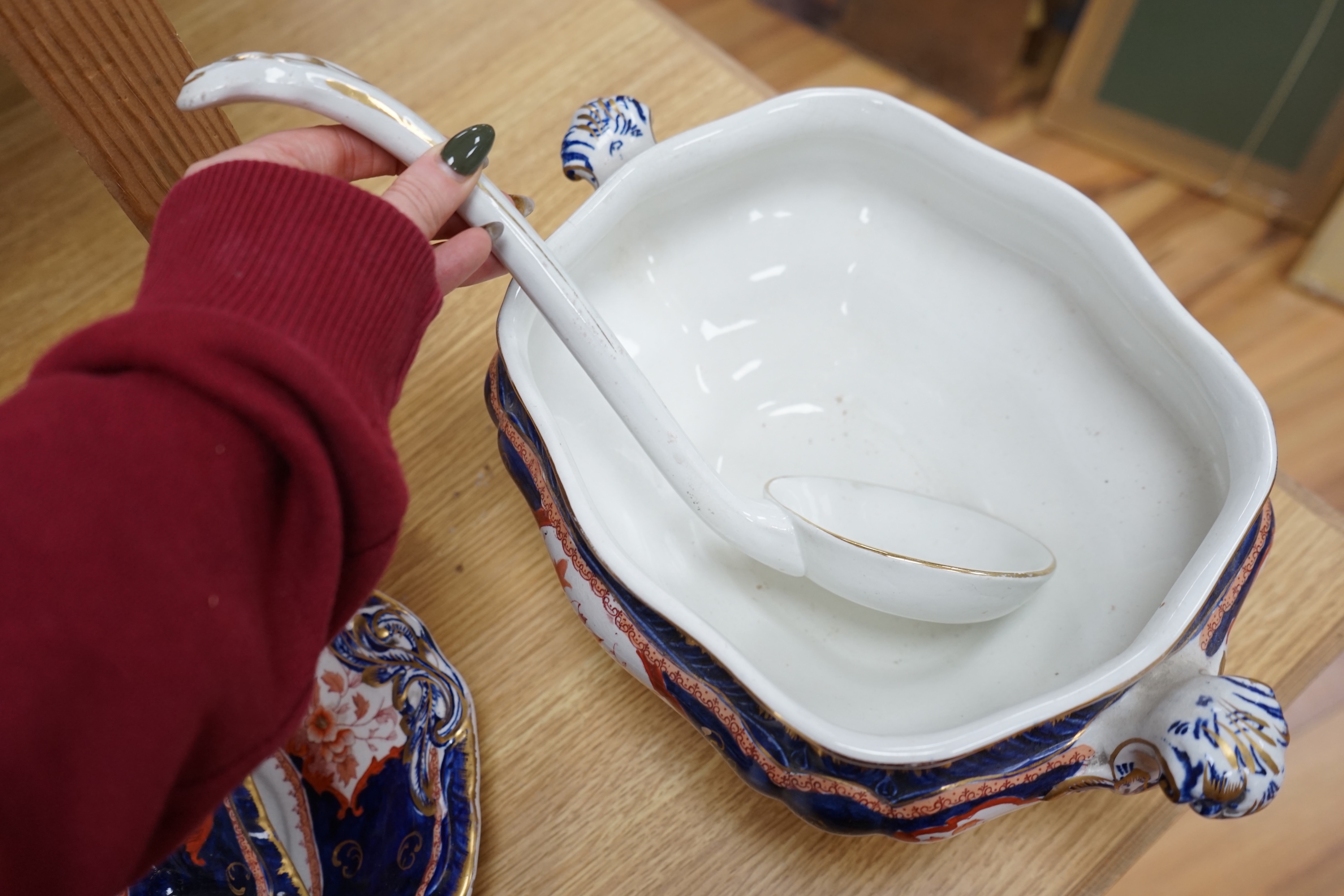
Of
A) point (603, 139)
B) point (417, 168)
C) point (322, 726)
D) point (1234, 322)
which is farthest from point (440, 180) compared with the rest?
point (1234, 322)

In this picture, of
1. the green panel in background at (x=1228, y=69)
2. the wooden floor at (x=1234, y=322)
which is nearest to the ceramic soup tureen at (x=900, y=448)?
the wooden floor at (x=1234, y=322)

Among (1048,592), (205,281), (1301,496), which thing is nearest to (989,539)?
(1048,592)

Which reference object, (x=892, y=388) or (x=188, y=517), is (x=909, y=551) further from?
(x=188, y=517)

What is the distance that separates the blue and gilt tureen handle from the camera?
39cm

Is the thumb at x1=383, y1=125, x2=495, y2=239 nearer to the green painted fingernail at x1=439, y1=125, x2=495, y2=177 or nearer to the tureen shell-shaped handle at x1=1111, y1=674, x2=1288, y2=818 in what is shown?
the green painted fingernail at x1=439, y1=125, x2=495, y2=177

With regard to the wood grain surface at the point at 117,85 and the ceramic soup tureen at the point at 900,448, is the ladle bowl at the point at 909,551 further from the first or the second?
the wood grain surface at the point at 117,85

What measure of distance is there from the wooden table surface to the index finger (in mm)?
152

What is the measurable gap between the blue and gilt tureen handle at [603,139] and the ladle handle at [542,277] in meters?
0.06

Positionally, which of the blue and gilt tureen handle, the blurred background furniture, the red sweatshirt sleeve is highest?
the red sweatshirt sleeve

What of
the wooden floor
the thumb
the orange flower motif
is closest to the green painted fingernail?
the thumb

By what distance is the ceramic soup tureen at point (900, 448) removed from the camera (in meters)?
0.29

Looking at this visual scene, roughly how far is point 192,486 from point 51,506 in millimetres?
30

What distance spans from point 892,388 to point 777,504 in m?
0.10

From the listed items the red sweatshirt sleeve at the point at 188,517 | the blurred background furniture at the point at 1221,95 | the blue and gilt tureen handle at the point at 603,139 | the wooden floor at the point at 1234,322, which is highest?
the red sweatshirt sleeve at the point at 188,517
